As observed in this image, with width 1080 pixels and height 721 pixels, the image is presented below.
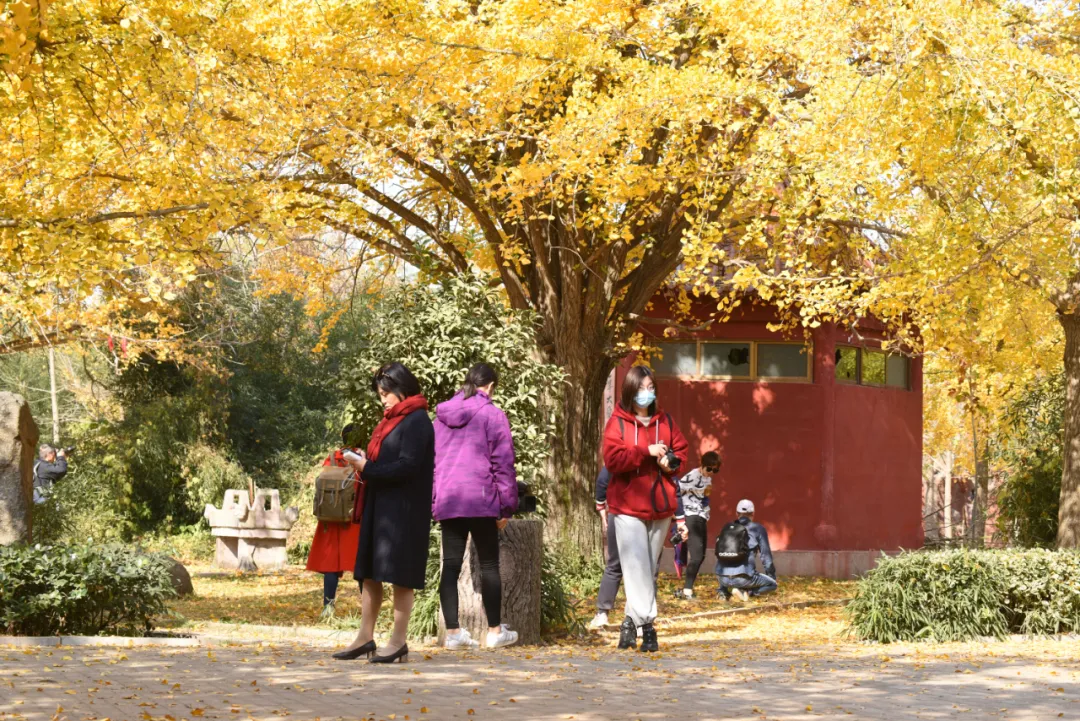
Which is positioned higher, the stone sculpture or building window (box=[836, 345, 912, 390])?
building window (box=[836, 345, 912, 390])

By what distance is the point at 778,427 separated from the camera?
20.2 metres

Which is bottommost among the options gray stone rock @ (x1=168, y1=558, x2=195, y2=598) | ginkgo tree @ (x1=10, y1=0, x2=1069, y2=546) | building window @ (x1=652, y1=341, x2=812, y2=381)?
gray stone rock @ (x1=168, y1=558, x2=195, y2=598)

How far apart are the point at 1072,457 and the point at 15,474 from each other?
33.4 ft

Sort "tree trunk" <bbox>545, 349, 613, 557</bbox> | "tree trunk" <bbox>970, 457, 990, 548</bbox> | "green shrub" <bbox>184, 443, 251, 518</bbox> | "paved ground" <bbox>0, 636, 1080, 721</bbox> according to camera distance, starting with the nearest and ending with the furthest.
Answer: "paved ground" <bbox>0, 636, 1080, 721</bbox> → "tree trunk" <bbox>545, 349, 613, 557</bbox> → "green shrub" <bbox>184, 443, 251, 518</bbox> → "tree trunk" <bbox>970, 457, 990, 548</bbox>

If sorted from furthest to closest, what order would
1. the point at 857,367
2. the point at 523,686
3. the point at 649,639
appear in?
the point at 857,367, the point at 649,639, the point at 523,686

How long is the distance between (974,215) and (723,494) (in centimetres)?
849

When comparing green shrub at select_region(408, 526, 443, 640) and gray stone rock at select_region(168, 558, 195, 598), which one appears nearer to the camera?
green shrub at select_region(408, 526, 443, 640)

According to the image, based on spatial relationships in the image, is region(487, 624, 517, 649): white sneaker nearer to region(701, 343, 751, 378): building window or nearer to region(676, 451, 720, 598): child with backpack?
region(676, 451, 720, 598): child with backpack

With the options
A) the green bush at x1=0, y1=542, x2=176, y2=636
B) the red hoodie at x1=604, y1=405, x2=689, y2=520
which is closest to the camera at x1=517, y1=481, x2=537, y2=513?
the red hoodie at x1=604, y1=405, x2=689, y2=520

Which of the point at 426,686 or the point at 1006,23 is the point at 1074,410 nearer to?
the point at 1006,23

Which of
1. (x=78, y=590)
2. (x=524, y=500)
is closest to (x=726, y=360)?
(x=524, y=500)

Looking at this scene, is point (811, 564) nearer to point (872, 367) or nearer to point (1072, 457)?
point (872, 367)

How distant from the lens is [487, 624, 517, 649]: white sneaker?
9.14 m

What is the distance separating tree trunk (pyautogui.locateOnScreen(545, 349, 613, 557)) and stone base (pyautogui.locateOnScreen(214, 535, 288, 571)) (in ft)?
20.5
